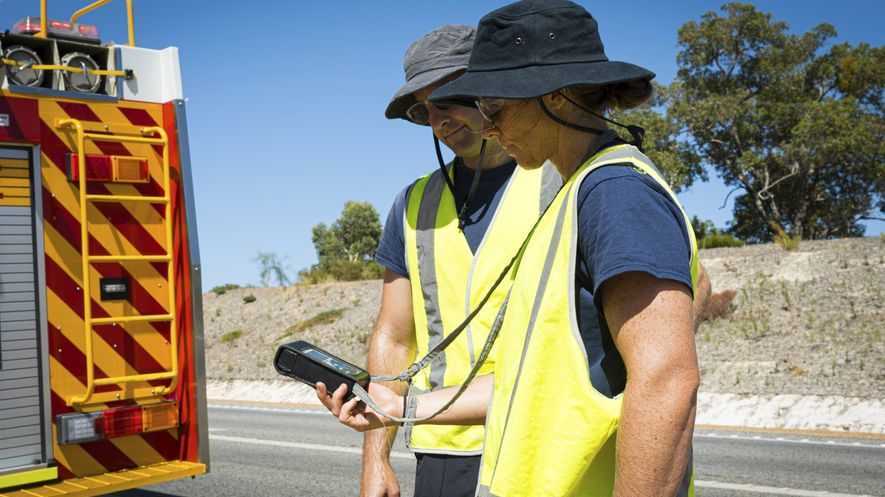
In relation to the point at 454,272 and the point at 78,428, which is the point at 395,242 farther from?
the point at 78,428

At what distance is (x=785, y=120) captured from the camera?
32.8 meters

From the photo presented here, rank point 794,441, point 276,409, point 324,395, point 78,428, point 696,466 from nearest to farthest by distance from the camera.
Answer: point 324,395 < point 78,428 < point 696,466 < point 794,441 < point 276,409

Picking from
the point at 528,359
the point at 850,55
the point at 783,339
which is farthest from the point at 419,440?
the point at 850,55

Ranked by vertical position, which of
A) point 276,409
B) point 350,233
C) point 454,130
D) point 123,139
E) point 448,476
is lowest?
point 276,409

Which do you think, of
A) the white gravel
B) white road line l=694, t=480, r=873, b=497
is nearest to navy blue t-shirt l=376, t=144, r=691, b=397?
white road line l=694, t=480, r=873, b=497

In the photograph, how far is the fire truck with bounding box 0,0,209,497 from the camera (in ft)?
17.0

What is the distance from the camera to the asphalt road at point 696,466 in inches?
325

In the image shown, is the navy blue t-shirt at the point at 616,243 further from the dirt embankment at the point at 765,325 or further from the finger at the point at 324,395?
the dirt embankment at the point at 765,325

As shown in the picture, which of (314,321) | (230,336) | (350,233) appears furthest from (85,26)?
(350,233)

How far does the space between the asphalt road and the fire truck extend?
2743 mm

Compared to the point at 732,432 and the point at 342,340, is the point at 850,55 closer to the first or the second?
the point at 342,340

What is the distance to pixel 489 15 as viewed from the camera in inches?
82.4

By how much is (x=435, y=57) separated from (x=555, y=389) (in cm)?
183

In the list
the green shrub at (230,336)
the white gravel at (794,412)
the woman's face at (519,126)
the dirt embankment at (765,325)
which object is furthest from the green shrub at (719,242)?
the woman's face at (519,126)
